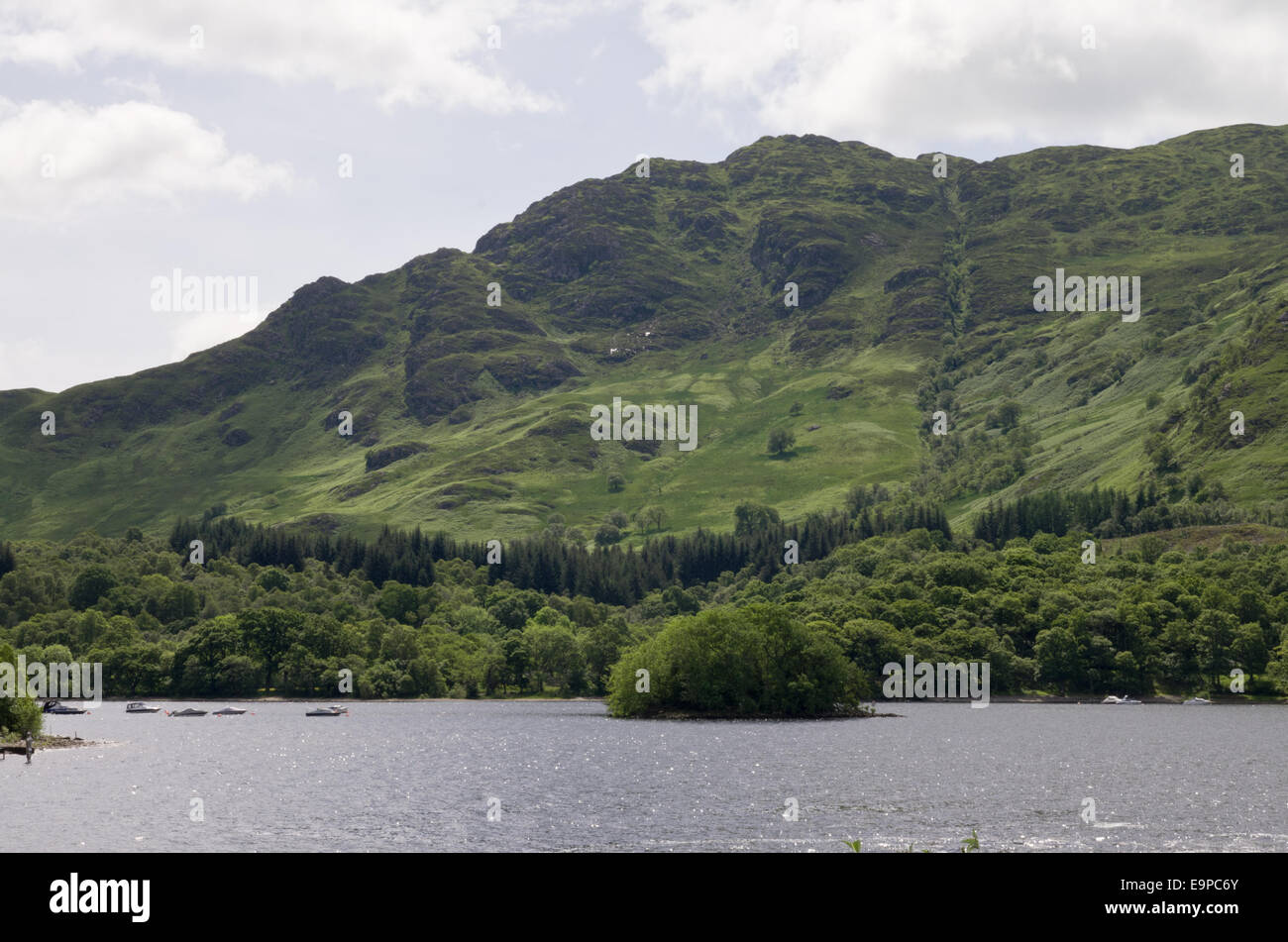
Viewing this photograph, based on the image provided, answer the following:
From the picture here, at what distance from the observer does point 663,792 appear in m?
123

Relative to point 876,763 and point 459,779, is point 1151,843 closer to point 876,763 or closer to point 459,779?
point 876,763

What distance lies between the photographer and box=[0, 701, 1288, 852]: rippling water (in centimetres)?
9556

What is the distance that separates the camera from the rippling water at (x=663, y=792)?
9556 cm

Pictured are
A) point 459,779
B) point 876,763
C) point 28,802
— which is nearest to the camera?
point 28,802
